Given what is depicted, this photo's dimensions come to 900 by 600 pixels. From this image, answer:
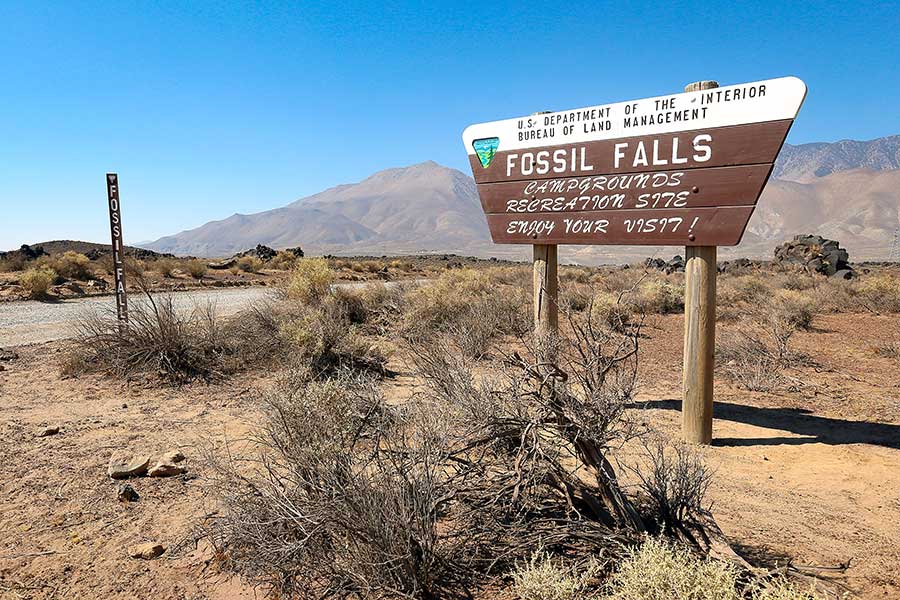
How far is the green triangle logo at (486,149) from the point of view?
6.89 metres

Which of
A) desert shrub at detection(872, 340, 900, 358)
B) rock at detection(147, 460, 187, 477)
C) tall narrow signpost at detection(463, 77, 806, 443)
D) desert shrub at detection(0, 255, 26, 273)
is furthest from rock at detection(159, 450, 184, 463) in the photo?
desert shrub at detection(0, 255, 26, 273)

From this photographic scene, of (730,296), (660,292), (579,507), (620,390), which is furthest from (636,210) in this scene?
(730,296)

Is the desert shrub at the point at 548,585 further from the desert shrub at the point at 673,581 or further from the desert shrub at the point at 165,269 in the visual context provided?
the desert shrub at the point at 165,269

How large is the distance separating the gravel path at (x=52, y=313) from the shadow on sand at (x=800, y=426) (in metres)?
8.65

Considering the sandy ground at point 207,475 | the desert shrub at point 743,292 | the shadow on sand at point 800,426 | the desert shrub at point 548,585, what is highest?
the desert shrub at point 743,292

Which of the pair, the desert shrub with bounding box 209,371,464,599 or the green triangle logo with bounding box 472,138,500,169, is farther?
the green triangle logo with bounding box 472,138,500,169

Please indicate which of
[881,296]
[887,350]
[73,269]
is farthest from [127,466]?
[73,269]

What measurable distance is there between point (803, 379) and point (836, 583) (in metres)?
5.80

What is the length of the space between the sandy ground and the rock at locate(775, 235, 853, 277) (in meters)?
18.9

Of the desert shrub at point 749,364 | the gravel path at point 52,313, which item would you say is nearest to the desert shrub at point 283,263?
the gravel path at point 52,313

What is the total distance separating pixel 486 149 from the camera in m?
6.98

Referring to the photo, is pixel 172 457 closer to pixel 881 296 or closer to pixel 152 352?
pixel 152 352

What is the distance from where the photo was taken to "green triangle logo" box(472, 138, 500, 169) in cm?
689

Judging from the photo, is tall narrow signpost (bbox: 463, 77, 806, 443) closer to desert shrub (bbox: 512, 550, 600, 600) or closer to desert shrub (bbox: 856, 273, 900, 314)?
desert shrub (bbox: 512, 550, 600, 600)
